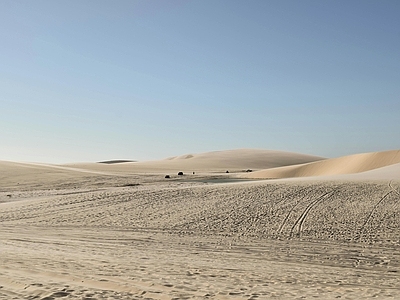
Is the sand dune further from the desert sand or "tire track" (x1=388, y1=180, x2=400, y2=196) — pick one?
the desert sand

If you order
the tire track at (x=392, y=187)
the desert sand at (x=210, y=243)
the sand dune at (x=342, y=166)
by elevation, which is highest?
the sand dune at (x=342, y=166)

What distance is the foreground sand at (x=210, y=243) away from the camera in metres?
7.66

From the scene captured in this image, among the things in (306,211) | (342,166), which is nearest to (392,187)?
(306,211)

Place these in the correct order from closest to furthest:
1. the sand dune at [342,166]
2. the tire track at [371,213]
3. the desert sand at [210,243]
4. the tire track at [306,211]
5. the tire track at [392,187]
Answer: the desert sand at [210,243]
the tire track at [371,213]
the tire track at [306,211]
the tire track at [392,187]
the sand dune at [342,166]

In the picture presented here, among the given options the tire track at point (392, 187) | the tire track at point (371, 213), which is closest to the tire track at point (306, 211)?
the tire track at point (371, 213)

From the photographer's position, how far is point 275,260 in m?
11.0

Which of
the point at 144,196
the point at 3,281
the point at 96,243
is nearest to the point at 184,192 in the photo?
the point at 144,196

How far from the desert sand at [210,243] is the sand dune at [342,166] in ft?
81.1

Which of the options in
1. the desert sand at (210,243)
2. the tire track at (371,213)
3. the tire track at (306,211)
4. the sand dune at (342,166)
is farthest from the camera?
the sand dune at (342,166)

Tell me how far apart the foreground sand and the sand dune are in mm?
24180

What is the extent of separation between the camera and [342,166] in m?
50.7

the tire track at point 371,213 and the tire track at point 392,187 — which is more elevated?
the tire track at point 392,187

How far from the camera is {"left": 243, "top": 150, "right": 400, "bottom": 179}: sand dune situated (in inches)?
1906

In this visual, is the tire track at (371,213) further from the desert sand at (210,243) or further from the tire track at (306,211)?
the tire track at (306,211)
